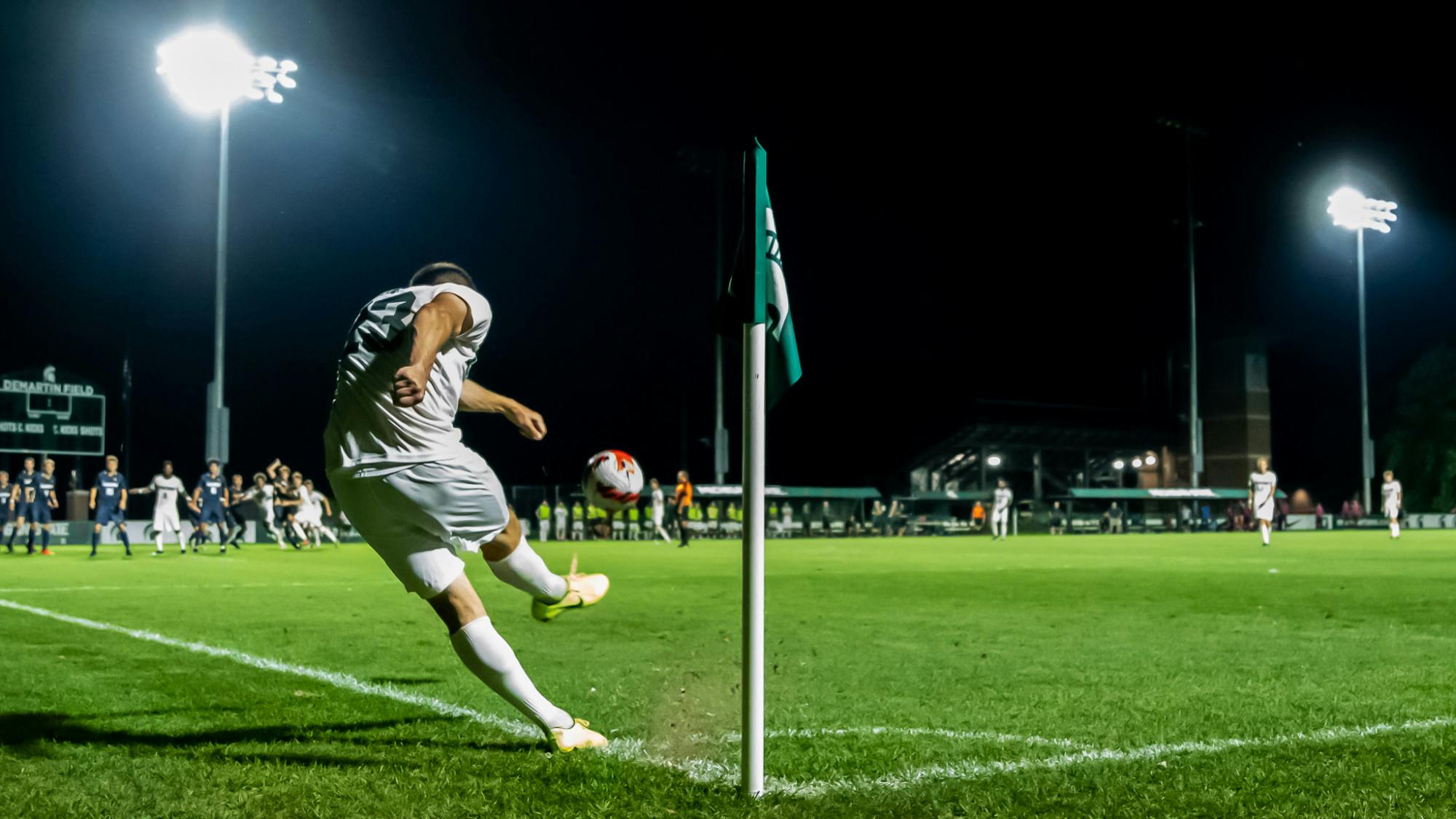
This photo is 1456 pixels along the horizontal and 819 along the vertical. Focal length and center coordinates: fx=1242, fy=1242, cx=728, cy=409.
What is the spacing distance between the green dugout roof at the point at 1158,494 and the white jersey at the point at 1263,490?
2140 centimetres

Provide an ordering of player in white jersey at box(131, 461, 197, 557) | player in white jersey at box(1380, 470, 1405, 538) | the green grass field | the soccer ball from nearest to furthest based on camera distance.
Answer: the green grass field → the soccer ball → player in white jersey at box(131, 461, 197, 557) → player in white jersey at box(1380, 470, 1405, 538)

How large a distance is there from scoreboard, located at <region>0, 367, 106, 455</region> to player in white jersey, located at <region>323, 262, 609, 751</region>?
104ft

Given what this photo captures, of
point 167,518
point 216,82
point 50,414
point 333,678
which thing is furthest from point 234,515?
point 333,678

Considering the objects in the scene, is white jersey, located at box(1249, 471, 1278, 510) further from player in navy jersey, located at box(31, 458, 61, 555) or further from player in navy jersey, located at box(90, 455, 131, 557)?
player in navy jersey, located at box(31, 458, 61, 555)

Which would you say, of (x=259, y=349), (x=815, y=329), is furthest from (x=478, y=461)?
(x=815, y=329)

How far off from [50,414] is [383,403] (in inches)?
1261

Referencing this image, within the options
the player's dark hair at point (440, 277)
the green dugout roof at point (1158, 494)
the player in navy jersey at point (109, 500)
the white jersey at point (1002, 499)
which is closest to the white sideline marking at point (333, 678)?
the player's dark hair at point (440, 277)

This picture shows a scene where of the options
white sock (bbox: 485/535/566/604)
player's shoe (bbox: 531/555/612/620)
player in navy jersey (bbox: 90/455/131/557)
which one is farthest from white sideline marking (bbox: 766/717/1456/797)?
player in navy jersey (bbox: 90/455/131/557)

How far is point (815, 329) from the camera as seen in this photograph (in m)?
63.9

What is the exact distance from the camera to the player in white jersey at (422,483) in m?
4.52

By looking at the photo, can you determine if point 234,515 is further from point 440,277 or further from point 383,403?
point 383,403

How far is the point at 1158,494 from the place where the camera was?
5366cm

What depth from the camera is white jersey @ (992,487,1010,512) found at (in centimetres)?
3703

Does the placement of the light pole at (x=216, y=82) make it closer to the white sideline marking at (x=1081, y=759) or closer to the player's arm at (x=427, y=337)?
the player's arm at (x=427, y=337)
